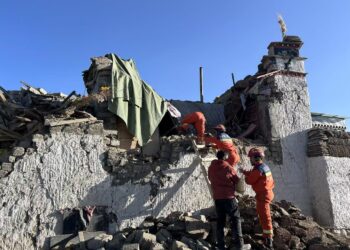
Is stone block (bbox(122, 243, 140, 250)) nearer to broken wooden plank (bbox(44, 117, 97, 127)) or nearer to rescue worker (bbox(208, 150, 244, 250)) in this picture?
rescue worker (bbox(208, 150, 244, 250))

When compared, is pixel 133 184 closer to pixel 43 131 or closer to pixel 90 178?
pixel 90 178

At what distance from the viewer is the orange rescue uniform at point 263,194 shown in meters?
6.79

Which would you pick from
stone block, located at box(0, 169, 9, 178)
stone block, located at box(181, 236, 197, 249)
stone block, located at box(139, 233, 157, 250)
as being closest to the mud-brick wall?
stone block, located at box(181, 236, 197, 249)

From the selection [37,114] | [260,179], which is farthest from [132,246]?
[37,114]

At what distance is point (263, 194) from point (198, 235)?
1.38 metres

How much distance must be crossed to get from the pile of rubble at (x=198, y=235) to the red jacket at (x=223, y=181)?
76 cm

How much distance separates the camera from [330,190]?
32.8ft

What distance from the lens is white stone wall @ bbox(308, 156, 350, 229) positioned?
32.4 ft

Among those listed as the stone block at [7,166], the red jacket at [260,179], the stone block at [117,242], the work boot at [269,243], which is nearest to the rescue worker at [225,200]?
the red jacket at [260,179]

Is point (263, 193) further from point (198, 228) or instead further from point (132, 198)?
point (132, 198)

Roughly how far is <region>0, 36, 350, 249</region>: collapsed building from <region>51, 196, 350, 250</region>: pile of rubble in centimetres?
3

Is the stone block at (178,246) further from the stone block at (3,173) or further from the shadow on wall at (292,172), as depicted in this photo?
the shadow on wall at (292,172)

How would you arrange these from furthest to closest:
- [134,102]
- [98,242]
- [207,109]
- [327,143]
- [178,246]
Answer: [207,109], [327,143], [134,102], [98,242], [178,246]

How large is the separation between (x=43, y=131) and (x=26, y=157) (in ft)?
2.25
